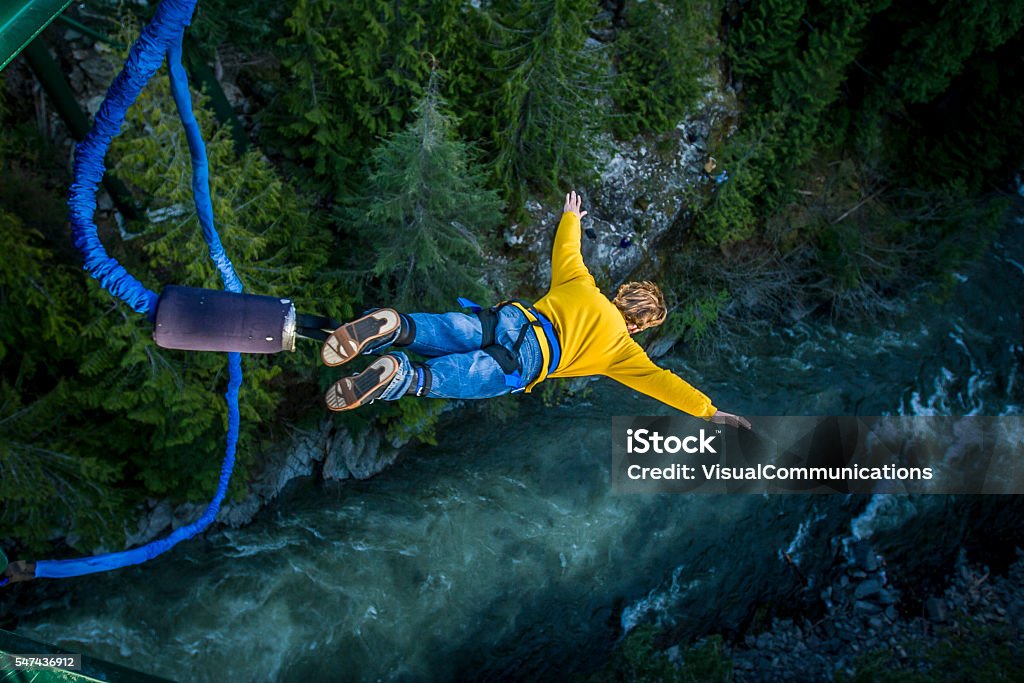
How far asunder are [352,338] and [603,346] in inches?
71.3

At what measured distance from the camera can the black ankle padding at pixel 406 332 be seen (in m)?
4.00

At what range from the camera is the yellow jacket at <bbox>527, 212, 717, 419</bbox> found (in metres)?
4.46

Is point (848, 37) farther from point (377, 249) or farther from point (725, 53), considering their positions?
point (377, 249)

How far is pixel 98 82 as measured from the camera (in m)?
7.65

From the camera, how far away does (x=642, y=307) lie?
4656mm

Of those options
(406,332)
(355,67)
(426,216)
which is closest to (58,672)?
(406,332)

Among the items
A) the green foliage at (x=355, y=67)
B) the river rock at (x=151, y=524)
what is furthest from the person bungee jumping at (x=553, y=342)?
the river rock at (x=151, y=524)

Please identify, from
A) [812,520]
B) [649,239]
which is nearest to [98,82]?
[649,239]

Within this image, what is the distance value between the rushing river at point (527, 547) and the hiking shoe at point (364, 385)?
583 cm

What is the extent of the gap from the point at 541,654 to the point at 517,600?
2.71 feet

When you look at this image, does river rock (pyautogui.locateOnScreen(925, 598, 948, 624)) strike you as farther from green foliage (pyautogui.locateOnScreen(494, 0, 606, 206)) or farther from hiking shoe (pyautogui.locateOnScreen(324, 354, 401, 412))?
hiking shoe (pyautogui.locateOnScreen(324, 354, 401, 412))

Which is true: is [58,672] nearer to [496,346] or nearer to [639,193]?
[496,346]

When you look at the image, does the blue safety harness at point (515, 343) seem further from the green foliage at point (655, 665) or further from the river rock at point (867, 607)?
the river rock at point (867, 607)

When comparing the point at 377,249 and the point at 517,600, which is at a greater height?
the point at 377,249
